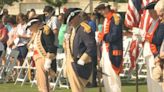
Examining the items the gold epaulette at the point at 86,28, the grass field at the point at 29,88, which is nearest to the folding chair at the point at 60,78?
the grass field at the point at 29,88

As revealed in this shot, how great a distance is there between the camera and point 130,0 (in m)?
13.5

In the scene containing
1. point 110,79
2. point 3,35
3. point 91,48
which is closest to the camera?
point 91,48

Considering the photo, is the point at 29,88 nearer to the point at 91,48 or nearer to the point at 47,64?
the point at 47,64

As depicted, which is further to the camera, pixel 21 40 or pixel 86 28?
pixel 21 40

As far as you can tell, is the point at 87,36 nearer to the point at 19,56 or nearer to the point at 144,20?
the point at 144,20

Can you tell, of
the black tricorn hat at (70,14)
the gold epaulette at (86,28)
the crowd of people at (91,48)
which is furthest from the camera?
the black tricorn hat at (70,14)

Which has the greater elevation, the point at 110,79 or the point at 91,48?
the point at 91,48

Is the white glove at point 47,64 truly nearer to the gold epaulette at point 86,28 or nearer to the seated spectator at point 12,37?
the gold epaulette at point 86,28

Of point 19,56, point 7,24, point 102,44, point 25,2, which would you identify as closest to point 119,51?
point 102,44

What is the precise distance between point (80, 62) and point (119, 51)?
1.92 meters

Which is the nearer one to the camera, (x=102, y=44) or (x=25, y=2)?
(x=102, y=44)

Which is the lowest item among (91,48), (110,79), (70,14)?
(110,79)

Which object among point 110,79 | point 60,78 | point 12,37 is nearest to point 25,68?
point 12,37

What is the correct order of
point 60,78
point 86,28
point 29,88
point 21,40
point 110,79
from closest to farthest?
point 86,28
point 110,79
point 29,88
point 60,78
point 21,40
